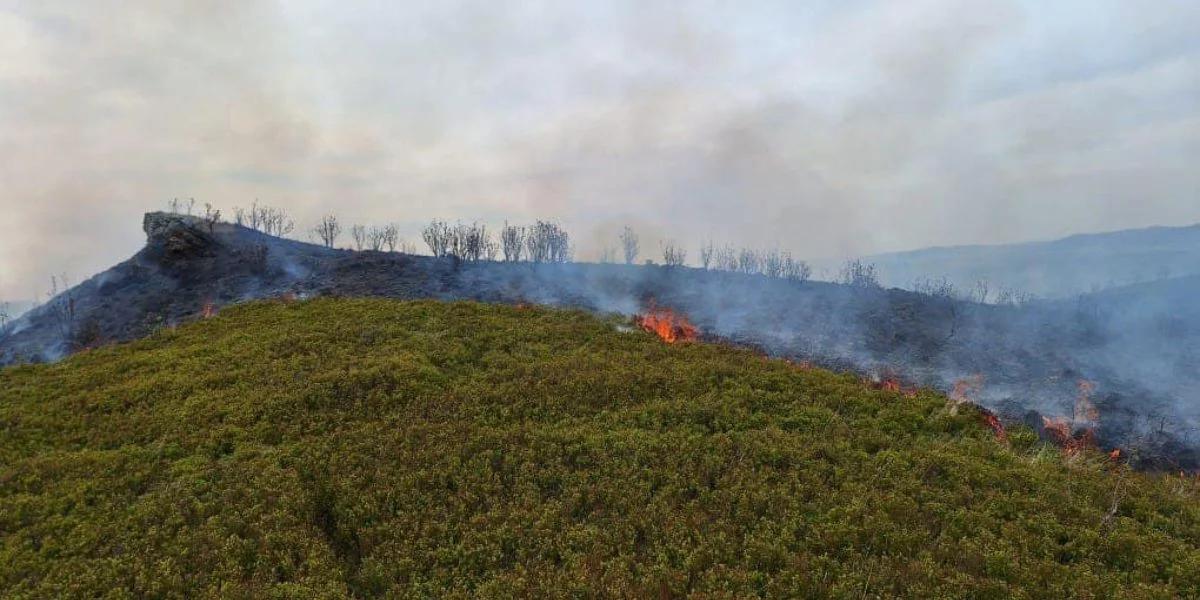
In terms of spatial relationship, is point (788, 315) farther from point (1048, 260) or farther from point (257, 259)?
point (1048, 260)

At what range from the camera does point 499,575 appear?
26.8 ft

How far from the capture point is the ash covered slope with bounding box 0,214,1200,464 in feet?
74.2

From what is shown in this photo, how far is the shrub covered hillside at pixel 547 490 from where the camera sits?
26.7 feet

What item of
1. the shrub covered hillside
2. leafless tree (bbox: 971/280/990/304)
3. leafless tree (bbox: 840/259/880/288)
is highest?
leafless tree (bbox: 840/259/880/288)

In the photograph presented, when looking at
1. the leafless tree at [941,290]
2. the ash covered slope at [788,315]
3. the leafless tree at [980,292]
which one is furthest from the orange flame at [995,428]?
the leafless tree at [980,292]

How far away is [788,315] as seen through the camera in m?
29.8

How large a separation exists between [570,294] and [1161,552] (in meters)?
24.3

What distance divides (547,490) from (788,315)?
22080 mm

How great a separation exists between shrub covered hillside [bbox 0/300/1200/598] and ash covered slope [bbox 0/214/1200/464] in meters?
10.7

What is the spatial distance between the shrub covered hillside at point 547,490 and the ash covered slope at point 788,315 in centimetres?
1070

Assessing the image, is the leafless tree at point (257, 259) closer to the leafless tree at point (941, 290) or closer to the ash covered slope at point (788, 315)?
the ash covered slope at point (788, 315)

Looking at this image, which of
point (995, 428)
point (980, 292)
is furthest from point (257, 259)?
point (980, 292)

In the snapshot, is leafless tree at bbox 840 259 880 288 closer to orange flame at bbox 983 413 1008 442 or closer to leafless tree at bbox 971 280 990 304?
leafless tree at bbox 971 280 990 304

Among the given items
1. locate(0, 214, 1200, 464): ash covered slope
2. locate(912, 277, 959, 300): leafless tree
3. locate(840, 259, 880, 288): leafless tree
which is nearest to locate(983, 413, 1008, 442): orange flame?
locate(0, 214, 1200, 464): ash covered slope
